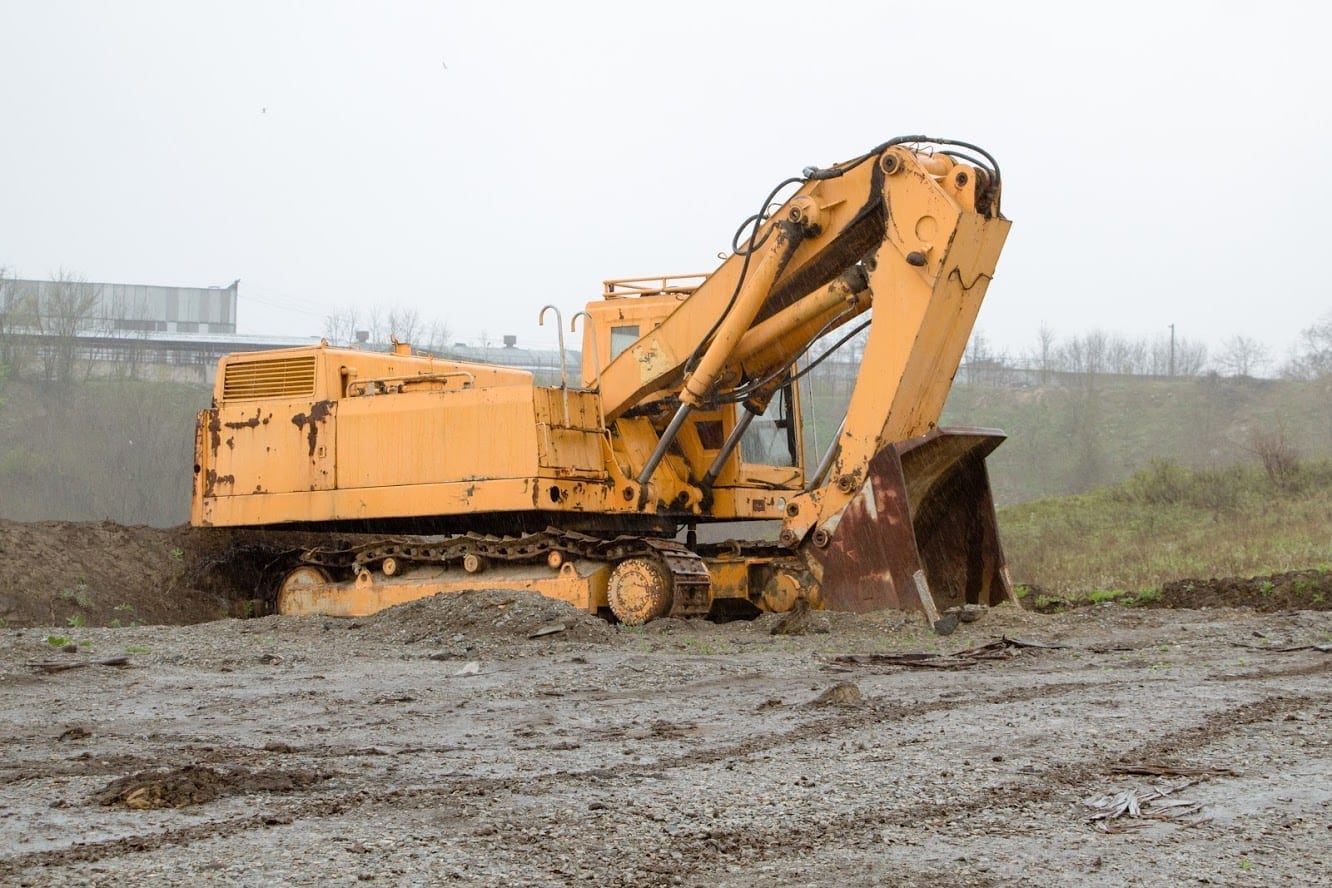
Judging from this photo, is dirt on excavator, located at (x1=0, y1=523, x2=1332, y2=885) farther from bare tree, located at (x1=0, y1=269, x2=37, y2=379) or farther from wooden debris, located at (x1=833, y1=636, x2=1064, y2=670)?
bare tree, located at (x1=0, y1=269, x2=37, y2=379)

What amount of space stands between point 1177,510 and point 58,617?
2382 centimetres

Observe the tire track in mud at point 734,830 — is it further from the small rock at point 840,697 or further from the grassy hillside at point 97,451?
the grassy hillside at point 97,451

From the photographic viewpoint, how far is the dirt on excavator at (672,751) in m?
4.28

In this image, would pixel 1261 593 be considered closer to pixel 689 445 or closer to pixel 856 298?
pixel 856 298

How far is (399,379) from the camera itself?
47.6 feet

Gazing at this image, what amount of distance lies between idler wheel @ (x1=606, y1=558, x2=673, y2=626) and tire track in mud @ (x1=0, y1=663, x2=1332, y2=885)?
496 cm

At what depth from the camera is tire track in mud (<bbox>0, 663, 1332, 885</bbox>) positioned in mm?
4371

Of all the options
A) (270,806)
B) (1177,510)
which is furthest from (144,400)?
(270,806)

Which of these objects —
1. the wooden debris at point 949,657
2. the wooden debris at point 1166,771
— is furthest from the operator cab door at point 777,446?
the wooden debris at point 1166,771

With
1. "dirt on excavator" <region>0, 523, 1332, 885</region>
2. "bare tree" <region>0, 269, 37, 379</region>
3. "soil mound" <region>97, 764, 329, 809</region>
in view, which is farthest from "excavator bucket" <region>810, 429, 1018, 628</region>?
"bare tree" <region>0, 269, 37, 379</region>

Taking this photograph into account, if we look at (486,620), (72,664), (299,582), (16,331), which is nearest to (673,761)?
(72,664)

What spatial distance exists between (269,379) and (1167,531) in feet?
65.7

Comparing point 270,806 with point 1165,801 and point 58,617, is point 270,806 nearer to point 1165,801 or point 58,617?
point 1165,801

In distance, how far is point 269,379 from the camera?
49.3ft
